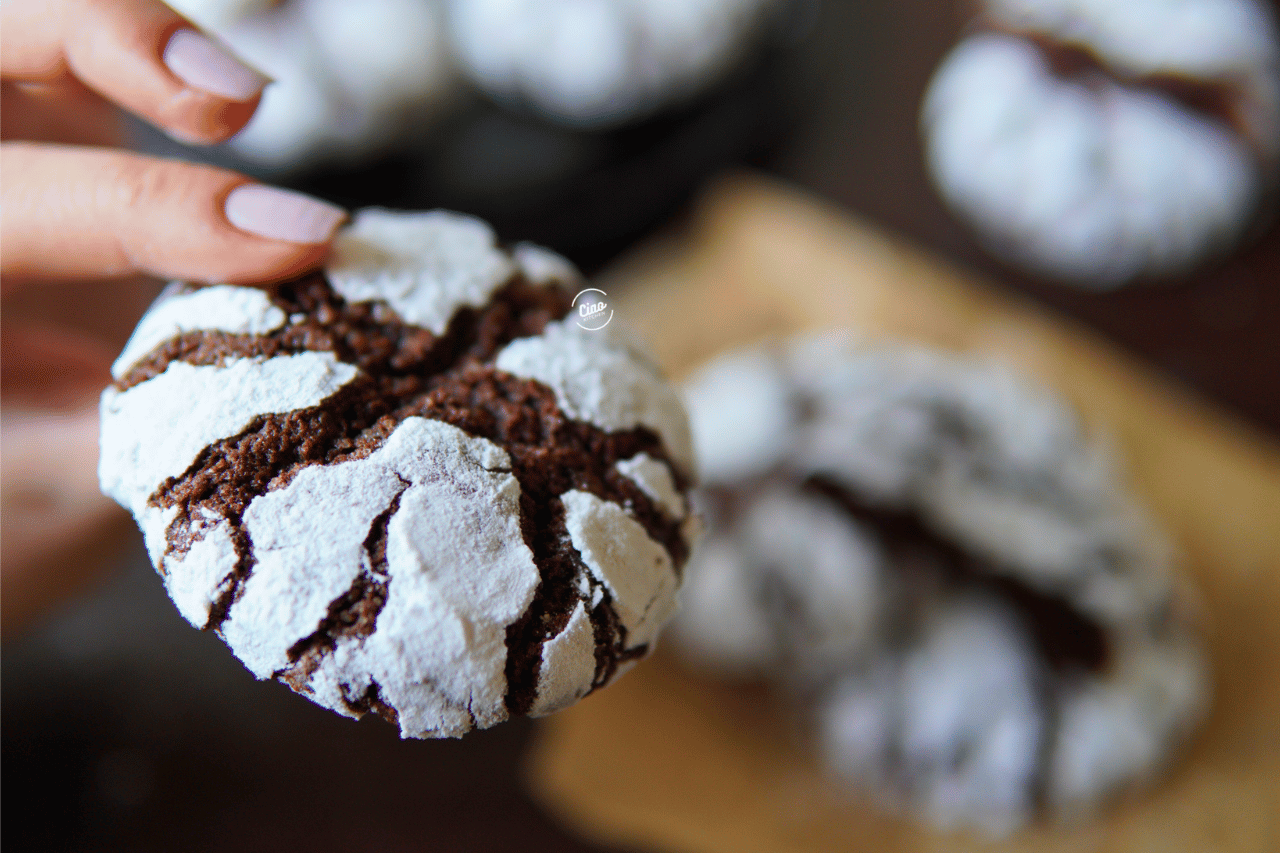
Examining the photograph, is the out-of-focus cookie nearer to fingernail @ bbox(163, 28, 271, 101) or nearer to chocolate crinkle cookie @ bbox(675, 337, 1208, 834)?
chocolate crinkle cookie @ bbox(675, 337, 1208, 834)

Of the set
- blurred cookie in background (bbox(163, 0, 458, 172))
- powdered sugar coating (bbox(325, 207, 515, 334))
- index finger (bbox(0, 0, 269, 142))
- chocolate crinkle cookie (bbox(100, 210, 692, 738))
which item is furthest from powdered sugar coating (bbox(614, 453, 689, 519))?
blurred cookie in background (bbox(163, 0, 458, 172))

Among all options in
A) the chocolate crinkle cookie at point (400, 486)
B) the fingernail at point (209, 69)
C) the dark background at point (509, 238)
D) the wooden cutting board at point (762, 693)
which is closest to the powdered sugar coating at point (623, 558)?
the chocolate crinkle cookie at point (400, 486)

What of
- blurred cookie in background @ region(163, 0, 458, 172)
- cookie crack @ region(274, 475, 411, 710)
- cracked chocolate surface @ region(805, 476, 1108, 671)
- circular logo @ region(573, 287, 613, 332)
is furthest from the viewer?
blurred cookie in background @ region(163, 0, 458, 172)

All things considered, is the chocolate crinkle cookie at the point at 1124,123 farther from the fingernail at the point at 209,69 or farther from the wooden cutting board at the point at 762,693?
the fingernail at the point at 209,69

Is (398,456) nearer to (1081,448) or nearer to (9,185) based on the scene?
(9,185)

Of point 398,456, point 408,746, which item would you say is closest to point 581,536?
point 398,456

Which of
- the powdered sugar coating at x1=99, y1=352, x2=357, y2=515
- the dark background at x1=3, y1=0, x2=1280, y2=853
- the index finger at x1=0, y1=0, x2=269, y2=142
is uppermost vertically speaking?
the index finger at x1=0, y1=0, x2=269, y2=142

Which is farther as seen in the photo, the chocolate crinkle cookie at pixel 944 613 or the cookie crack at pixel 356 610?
the chocolate crinkle cookie at pixel 944 613
